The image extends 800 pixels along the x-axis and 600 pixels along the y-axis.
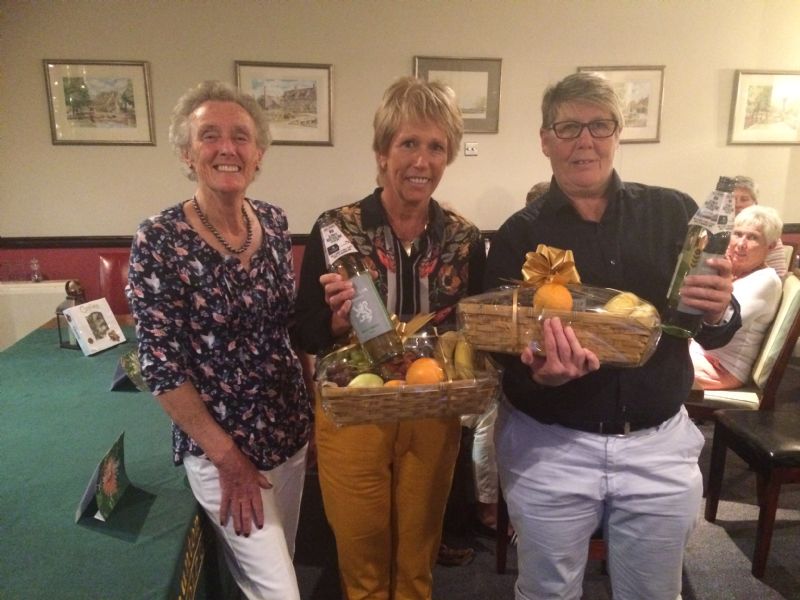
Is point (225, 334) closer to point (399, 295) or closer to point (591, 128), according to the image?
point (399, 295)

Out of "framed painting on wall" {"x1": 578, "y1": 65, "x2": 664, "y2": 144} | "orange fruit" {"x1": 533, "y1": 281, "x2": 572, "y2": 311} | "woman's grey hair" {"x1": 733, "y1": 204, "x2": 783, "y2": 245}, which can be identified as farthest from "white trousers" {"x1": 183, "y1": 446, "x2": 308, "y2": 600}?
"framed painting on wall" {"x1": 578, "y1": 65, "x2": 664, "y2": 144}

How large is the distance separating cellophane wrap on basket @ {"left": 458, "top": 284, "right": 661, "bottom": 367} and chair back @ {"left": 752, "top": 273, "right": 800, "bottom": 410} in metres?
1.48

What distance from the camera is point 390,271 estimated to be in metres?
1.21

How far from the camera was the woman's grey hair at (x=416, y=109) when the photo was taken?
1.14 metres

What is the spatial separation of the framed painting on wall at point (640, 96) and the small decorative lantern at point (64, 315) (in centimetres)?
334

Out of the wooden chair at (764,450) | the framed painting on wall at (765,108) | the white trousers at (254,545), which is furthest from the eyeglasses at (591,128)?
the framed painting on wall at (765,108)

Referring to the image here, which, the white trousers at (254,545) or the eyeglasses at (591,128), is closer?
the eyeglasses at (591,128)

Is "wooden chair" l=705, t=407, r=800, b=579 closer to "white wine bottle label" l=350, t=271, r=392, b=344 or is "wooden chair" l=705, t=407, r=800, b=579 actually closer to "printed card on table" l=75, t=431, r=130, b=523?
"white wine bottle label" l=350, t=271, r=392, b=344

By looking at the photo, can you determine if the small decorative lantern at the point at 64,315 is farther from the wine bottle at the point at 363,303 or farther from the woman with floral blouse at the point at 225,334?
the wine bottle at the point at 363,303

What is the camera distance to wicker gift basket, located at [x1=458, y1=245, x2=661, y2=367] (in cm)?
88

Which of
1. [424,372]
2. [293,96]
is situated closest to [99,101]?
[293,96]

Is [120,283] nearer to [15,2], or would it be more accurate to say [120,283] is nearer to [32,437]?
[32,437]

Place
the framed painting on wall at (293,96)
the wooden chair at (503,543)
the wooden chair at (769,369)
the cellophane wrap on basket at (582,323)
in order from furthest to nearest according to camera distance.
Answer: the framed painting on wall at (293,96) → the wooden chair at (769,369) → the wooden chair at (503,543) → the cellophane wrap on basket at (582,323)

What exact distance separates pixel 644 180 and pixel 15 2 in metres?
4.30
